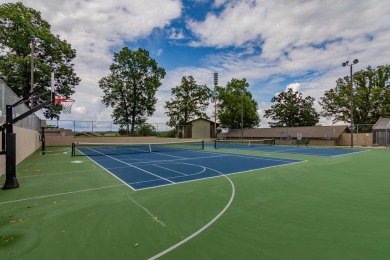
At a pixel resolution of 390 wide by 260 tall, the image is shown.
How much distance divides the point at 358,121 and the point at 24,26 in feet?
202

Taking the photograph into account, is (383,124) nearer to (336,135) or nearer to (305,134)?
(336,135)

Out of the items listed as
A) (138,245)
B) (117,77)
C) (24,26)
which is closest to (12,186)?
(138,245)

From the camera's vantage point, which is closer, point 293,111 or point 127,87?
point 127,87

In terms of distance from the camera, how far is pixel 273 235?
4.35m

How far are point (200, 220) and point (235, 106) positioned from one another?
52438 millimetres

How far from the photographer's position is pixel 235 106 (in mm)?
56094

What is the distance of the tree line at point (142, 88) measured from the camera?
2816 centimetres

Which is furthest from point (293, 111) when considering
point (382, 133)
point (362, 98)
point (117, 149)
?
point (117, 149)

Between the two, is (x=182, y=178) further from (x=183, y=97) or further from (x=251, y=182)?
(x=183, y=97)

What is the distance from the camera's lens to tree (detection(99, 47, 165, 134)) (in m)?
44.1

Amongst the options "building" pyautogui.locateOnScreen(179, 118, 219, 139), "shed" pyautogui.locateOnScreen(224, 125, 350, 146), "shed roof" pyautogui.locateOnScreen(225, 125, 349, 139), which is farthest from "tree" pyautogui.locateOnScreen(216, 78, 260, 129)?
"building" pyautogui.locateOnScreen(179, 118, 219, 139)

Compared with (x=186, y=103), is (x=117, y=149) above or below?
below

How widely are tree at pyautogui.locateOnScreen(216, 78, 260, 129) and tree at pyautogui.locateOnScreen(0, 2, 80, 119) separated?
35185 mm

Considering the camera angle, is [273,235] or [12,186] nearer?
[273,235]
